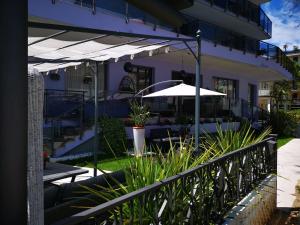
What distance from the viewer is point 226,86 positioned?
29281mm

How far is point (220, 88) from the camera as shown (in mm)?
28094

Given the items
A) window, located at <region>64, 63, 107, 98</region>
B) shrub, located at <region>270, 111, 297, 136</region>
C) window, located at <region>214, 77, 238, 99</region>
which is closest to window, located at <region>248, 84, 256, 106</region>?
window, located at <region>214, 77, 238, 99</region>

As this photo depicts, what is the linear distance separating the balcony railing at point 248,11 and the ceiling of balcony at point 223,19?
286 millimetres

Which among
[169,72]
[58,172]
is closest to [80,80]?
[169,72]

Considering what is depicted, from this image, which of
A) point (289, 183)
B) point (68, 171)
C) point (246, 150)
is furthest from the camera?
point (289, 183)

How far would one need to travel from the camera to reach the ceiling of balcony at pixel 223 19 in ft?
73.6

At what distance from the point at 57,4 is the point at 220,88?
18412mm

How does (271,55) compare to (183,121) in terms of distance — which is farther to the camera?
(271,55)

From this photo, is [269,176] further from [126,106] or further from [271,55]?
[271,55]

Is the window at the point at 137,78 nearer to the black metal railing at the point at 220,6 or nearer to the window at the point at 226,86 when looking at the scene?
the black metal railing at the point at 220,6

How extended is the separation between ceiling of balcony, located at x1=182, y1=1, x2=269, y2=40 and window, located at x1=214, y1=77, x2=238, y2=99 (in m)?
3.86

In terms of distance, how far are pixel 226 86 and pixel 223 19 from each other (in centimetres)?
602

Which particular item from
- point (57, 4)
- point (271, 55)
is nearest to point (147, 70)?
point (57, 4)
